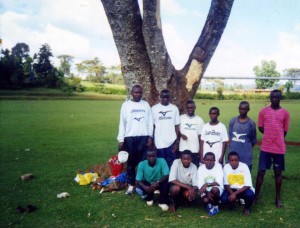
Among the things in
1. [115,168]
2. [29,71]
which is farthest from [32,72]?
[115,168]

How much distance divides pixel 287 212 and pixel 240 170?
916 millimetres

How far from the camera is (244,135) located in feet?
17.3

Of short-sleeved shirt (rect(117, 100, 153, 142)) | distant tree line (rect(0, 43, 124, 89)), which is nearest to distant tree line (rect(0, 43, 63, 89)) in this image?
distant tree line (rect(0, 43, 124, 89))

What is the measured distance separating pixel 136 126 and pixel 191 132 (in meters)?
0.99

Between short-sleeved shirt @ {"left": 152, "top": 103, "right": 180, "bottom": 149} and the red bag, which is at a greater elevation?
short-sleeved shirt @ {"left": 152, "top": 103, "right": 180, "bottom": 149}

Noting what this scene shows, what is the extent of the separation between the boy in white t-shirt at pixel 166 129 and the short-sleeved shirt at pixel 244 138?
3.54 ft

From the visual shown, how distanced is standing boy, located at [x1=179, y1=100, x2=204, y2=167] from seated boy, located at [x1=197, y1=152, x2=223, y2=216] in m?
0.67

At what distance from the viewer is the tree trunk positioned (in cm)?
606

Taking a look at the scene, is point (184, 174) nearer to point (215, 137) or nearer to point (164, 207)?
point (164, 207)

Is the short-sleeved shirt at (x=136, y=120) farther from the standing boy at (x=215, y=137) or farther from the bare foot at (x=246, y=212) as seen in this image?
the bare foot at (x=246, y=212)

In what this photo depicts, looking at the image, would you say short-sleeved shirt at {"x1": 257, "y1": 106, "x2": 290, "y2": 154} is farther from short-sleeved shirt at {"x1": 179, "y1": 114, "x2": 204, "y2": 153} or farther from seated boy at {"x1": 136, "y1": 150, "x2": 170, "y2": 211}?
seated boy at {"x1": 136, "y1": 150, "x2": 170, "y2": 211}

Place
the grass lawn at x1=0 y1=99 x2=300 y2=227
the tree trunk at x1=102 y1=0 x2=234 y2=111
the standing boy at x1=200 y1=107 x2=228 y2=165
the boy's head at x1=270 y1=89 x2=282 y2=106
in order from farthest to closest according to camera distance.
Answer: the tree trunk at x1=102 y1=0 x2=234 y2=111 < the standing boy at x1=200 y1=107 x2=228 y2=165 < the boy's head at x1=270 y1=89 x2=282 y2=106 < the grass lawn at x1=0 y1=99 x2=300 y2=227

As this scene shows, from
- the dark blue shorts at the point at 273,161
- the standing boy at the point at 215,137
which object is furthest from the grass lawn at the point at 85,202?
the standing boy at the point at 215,137

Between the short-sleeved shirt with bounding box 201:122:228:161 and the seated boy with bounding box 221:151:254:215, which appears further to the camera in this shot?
the short-sleeved shirt with bounding box 201:122:228:161
